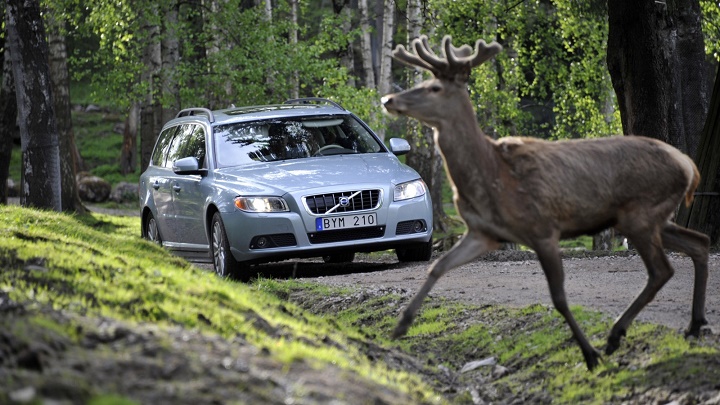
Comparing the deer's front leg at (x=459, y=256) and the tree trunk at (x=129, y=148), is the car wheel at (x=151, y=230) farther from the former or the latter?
the tree trunk at (x=129, y=148)

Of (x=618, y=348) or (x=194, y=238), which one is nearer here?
(x=618, y=348)

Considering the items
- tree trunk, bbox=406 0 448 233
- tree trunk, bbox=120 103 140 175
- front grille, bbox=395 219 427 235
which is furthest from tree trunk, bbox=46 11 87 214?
tree trunk, bbox=120 103 140 175

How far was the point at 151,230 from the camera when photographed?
1734 cm

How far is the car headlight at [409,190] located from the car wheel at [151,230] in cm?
392

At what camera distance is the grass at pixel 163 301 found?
7.38 meters

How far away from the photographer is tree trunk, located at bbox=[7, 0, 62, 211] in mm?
18781

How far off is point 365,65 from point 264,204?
21998 millimetres

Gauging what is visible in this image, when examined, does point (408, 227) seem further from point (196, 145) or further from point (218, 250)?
point (196, 145)

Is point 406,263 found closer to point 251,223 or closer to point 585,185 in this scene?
point 251,223

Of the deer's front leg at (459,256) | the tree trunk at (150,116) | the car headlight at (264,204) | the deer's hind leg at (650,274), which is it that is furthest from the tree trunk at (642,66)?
the tree trunk at (150,116)

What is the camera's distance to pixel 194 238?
50.5 feet

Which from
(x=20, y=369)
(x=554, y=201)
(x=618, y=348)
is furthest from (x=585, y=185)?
(x=20, y=369)

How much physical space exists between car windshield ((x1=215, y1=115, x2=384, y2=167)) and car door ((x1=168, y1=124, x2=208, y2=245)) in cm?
35

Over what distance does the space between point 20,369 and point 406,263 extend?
10.1 metres
